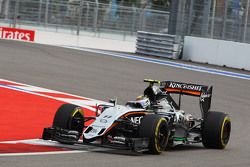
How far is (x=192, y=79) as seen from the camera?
23.3 m

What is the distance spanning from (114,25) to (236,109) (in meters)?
20.0

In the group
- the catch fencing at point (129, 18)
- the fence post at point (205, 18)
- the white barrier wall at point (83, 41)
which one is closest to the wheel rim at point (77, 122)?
the catch fencing at point (129, 18)

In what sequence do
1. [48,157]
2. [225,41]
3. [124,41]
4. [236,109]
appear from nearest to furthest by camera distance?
[48,157] → [236,109] → [225,41] → [124,41]

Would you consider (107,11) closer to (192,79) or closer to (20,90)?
(192,79)

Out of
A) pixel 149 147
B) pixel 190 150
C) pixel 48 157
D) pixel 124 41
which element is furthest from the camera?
pixel 124 41

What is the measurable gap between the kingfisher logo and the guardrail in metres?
4.88

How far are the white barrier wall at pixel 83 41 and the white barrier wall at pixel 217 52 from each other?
4872 millimetres

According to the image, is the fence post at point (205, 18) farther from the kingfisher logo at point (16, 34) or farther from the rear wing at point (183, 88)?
the rear wing at point (183, 88)

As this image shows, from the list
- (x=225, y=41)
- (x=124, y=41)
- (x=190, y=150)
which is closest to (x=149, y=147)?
(x=190, y=150)

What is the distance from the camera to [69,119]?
10555mm

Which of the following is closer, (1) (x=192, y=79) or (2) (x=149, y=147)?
(2) (x=149, y=147)

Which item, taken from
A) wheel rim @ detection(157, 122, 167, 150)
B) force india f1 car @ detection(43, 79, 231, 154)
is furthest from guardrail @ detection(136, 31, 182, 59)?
wheel rim @ detection(157, 122, 167, 150)

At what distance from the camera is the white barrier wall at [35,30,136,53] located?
112ft

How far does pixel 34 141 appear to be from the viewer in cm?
1084
